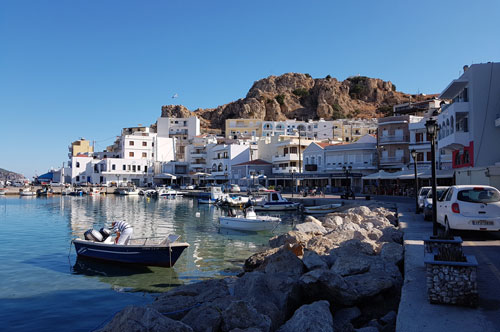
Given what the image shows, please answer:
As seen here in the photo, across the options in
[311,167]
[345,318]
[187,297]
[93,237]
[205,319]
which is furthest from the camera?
[311,167]

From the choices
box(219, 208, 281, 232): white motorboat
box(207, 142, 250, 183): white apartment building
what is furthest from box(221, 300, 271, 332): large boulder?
box(207, 142, 250, 183): white apartment building

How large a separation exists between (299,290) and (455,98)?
30.2 m

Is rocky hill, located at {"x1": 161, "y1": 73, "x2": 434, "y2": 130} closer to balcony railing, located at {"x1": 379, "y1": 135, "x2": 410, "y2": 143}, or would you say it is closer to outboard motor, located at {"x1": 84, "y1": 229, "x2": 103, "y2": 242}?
balcony railing, located at {"x1": 379, "y1": 135, "x2": 410, "y2": 143}

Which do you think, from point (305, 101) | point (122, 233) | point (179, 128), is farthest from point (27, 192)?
point (305, 101)

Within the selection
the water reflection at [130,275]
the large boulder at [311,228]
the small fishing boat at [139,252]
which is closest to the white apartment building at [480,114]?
the large boulder at [311,228]

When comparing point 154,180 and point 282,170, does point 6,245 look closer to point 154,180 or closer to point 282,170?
point 282,170

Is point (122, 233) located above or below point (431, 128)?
below

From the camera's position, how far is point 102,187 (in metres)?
83.4

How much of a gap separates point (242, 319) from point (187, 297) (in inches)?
110

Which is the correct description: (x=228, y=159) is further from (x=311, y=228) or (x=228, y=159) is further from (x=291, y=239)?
(x=291, y=239)

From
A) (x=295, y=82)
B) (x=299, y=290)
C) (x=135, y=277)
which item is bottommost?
(x=135, y=277)

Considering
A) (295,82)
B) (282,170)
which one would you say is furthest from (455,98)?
(295,82)

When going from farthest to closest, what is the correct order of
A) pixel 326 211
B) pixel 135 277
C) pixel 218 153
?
pixel 218 153, pixel 326 211, pixel 135 277

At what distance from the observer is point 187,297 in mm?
9328
